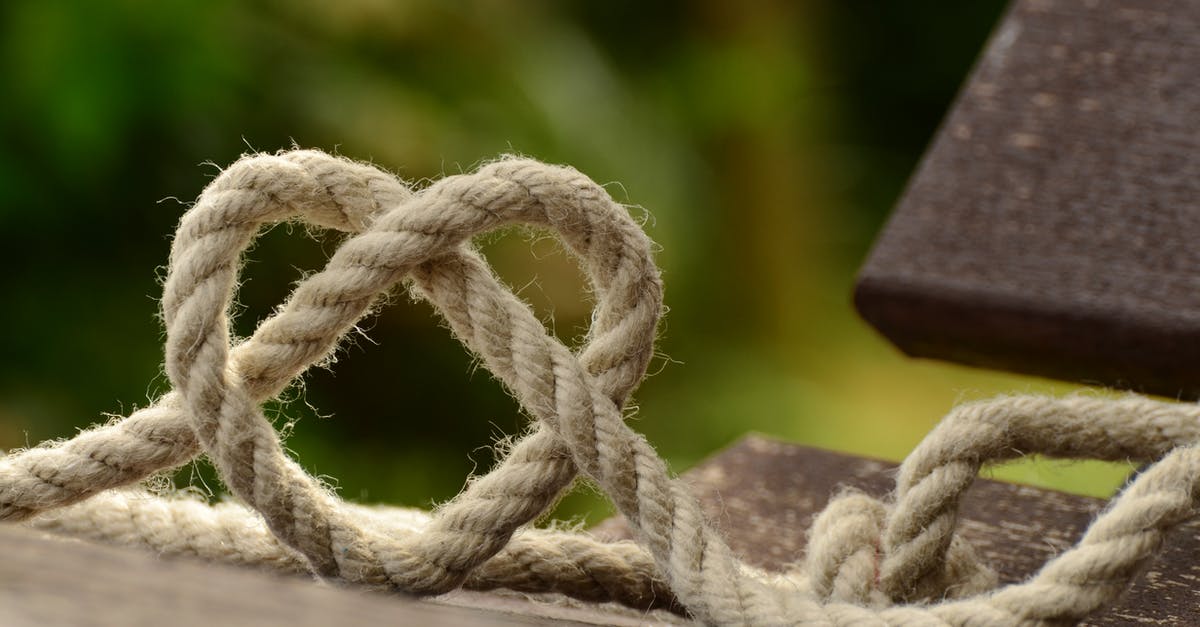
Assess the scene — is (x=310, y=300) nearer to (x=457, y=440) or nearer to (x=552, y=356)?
(x=552, y=356)

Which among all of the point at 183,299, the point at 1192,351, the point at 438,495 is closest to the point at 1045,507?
the point at 1192,351

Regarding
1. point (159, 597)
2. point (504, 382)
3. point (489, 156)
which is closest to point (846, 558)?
point (504, 382)

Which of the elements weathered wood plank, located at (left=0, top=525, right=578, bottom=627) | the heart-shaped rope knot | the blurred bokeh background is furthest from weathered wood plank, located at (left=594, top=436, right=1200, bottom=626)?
the blurred bokeh background

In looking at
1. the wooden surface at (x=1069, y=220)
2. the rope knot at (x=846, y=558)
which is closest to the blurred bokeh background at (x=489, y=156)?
the wooden surface at (x=1069, y=220)

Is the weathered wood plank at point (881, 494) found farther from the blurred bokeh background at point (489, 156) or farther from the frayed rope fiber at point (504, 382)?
the blurred bokeh background at point (489, 156)

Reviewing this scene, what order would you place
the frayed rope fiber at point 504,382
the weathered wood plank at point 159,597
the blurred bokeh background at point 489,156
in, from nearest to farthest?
the weathered wood plank at point 159,597 < the frayed rope fiber at point 504,382 < the blurred bokeh background at point 489,156

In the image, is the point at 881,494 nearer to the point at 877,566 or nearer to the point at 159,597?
the point at 877,566
